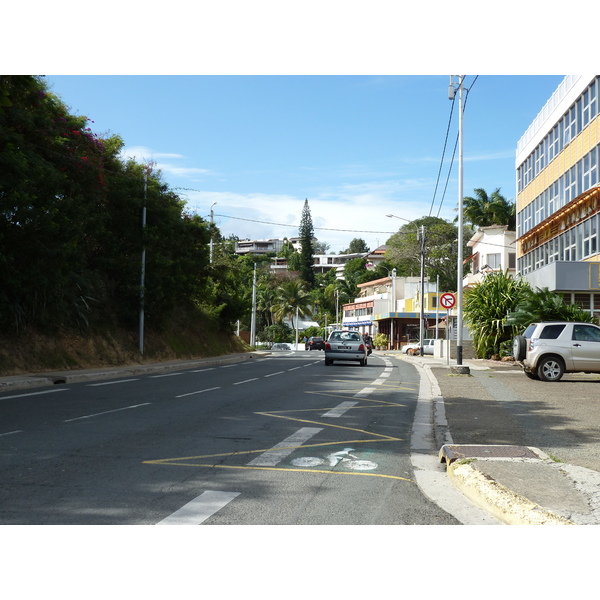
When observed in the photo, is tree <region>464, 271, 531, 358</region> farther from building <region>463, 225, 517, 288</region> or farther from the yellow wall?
building <region>463, 225, 517, 288</region>

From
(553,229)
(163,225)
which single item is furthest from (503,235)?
(163,225)

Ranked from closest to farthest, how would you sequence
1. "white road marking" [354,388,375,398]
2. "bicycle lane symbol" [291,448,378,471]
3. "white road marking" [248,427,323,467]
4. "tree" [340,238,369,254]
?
"bicycle lane symbol" [291,448,378,471]
"white road marking" [248,427,323,467]
"white road marking" [354,388,375,398]
"tree" [340,238,369,254]

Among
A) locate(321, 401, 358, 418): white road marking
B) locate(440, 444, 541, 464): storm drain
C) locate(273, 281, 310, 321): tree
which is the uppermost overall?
locate(273, 281, 310, 321): tree

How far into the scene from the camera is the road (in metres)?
5.44

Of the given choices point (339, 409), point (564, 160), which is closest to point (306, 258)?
point (564, 160)

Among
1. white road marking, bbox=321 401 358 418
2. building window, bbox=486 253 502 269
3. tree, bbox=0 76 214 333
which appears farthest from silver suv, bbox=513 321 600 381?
building window, bbox=486 253 502 269

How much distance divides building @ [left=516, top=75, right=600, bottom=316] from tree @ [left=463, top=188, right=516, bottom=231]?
28.3 m

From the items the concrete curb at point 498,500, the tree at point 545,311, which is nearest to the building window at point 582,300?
the tree at point 545,311

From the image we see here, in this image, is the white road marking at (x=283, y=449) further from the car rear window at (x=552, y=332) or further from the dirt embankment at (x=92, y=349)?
the dirt embankment at (x=92, y=349)

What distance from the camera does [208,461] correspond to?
759 cm

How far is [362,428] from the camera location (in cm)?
1052

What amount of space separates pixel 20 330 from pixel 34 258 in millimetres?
3408

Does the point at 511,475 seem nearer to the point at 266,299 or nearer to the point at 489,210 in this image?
the point at 489,210

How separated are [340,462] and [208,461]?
57.4 inches
